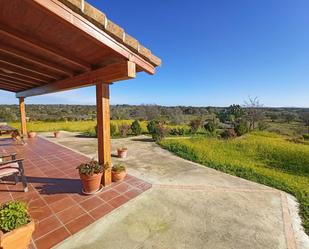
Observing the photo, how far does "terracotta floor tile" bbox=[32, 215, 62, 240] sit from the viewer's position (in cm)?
277

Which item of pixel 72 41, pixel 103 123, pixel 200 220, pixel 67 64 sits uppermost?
pixel 72 41

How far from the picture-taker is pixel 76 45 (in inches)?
128

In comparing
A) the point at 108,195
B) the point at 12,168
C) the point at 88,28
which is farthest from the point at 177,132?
the point at 88,28

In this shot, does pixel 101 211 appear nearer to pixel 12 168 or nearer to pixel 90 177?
pixel 90 177

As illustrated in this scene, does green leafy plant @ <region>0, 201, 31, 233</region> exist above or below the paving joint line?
above

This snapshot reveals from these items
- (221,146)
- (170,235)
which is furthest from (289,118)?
(170,235)

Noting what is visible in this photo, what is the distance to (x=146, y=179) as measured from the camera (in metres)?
4.91

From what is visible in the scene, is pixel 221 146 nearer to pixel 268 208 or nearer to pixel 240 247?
pixel 268 208

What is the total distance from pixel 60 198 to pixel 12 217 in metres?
1.70

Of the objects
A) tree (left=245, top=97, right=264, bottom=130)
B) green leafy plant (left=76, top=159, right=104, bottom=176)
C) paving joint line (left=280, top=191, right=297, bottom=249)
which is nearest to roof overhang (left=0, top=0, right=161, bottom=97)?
green leafy plant (left=76, top=159, right=104, bottom=176)

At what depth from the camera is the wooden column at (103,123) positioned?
4.08m

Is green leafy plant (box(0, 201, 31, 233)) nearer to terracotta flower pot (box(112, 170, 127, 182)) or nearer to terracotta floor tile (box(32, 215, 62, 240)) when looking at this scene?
terracotta floor tile (box(32, 215, 62, 240))

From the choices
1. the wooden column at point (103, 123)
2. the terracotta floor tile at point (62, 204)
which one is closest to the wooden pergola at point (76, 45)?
the wooden column at point (103, 123)

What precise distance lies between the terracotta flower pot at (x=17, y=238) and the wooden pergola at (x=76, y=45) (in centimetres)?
215
